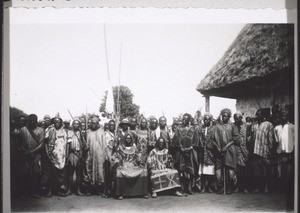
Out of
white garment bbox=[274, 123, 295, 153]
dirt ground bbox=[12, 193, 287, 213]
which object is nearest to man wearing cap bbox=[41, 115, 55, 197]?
dirt ground bbox=[12, 193, 287, 213]

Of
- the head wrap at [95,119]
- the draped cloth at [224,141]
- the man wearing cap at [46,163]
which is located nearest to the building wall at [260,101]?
the draped cloth at [224,141]

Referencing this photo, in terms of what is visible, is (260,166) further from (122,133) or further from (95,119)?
(95,119)

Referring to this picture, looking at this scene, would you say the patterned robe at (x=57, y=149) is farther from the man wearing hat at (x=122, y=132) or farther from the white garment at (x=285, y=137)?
the white garment at (x=285, y=137)

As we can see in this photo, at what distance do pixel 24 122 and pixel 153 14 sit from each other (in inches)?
89.9

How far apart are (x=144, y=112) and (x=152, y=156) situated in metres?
0.62

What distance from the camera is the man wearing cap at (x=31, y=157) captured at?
5.06 meters

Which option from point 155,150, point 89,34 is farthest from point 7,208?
point 89,34

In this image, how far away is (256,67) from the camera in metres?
5.14

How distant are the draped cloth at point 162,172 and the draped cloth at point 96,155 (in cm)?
65

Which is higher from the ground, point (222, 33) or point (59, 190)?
point (222, 33)

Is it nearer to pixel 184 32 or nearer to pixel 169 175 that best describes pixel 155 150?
pixel 169 175

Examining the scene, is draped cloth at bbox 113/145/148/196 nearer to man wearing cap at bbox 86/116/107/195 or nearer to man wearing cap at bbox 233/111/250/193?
man wearing cap at bbox 86/116/107/195

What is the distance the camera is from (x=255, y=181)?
5.15m

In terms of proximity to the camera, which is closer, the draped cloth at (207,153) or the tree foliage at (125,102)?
the tree foliage at (125,102)
